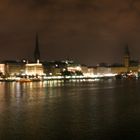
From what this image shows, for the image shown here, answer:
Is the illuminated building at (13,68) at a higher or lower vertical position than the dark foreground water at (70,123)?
higher

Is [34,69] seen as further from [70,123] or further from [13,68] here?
[70,123]

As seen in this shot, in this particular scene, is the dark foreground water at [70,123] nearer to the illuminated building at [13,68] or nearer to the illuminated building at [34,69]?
the illuminated building at [13,68]

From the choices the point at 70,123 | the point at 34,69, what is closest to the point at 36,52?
the point at 34,69

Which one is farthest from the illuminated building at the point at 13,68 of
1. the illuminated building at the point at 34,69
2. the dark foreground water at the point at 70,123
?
the dark foreground water at the point at 70,123

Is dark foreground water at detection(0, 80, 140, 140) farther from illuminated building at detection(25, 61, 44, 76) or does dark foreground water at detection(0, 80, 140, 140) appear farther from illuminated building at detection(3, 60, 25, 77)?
illuminated building at detection(25, 61, 44, 76)

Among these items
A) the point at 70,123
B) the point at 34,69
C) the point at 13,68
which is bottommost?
the point at 70,123

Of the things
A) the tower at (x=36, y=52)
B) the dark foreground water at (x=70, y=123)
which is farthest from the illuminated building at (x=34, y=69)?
the dark foreground water at (x=70, y=123)

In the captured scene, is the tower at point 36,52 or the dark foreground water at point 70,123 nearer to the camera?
the dark foreground water at point 70,123

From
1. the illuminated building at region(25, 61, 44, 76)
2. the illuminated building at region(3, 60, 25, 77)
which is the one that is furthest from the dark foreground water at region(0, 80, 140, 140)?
the illuminated building at region(25, 61, 44, 76)

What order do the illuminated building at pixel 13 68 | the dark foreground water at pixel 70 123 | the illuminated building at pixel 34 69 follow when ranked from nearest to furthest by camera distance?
1. the dark foreground water at pixel 70 123
2. the illuminated building at pixel 13 68
3. the illuminated building at pixel 34 69

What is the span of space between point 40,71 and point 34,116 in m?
95.3

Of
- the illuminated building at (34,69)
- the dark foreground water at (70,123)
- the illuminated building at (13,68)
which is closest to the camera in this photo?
the dark foreground water at (70,123)

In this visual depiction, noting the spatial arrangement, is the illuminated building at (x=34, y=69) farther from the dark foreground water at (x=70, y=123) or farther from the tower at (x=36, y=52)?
the dark foreground water at (x=70, y=123)

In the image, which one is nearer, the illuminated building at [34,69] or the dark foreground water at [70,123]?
the dark foreground water at [70,123]
